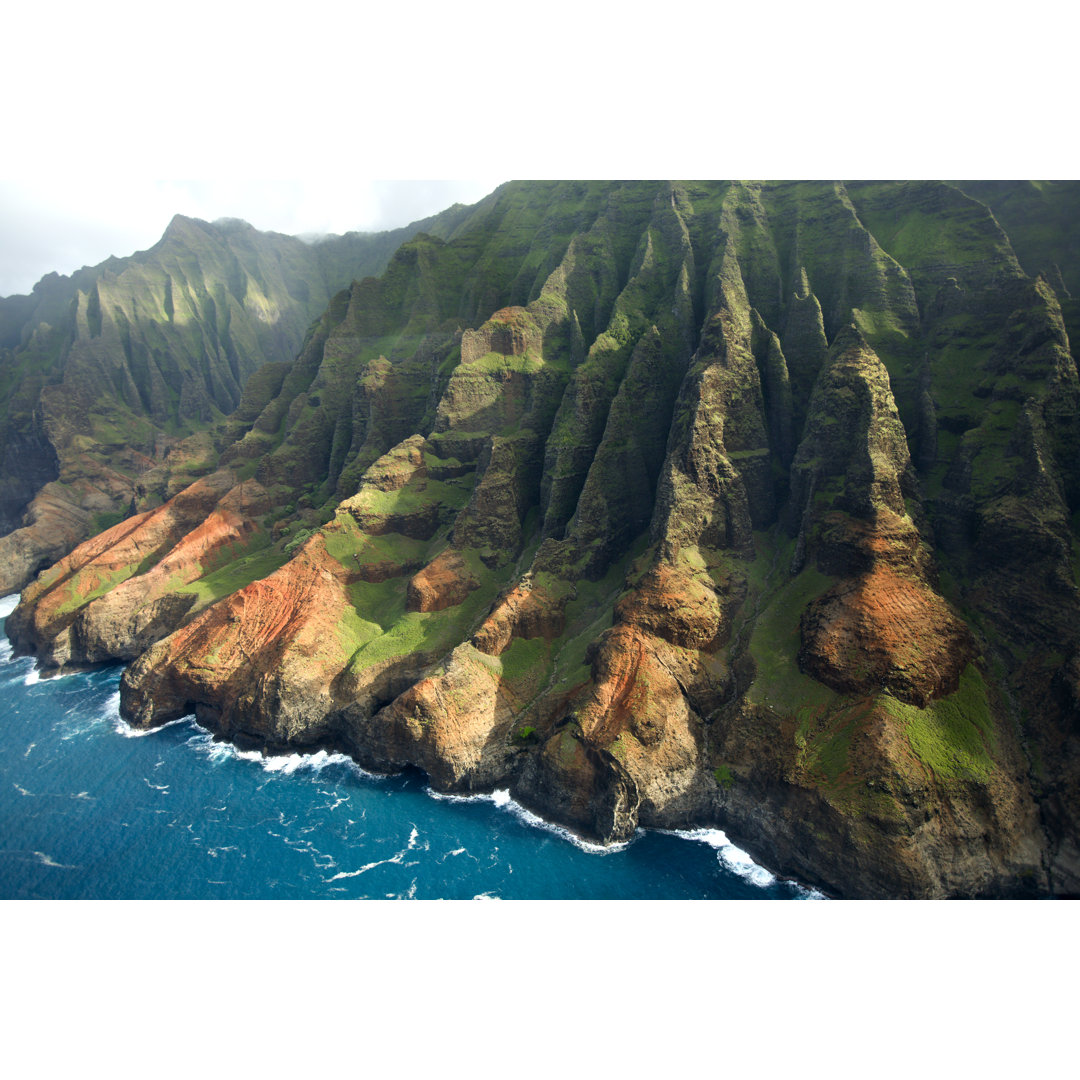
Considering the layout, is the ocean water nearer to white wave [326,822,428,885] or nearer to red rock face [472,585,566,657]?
white wave [326,822,428,885]

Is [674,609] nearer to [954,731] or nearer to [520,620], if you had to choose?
[520,620]

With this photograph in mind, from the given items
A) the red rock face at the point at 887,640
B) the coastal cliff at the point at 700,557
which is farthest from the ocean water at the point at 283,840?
the red rock face at the point at 887,640

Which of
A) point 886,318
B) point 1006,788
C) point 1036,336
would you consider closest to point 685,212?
point 886,318

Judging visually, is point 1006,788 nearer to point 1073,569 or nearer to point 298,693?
point 1073,569

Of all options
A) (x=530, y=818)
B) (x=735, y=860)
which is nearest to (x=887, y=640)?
(x=735, y=860)

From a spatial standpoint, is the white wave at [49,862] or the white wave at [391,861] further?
the white wave at [49,862]

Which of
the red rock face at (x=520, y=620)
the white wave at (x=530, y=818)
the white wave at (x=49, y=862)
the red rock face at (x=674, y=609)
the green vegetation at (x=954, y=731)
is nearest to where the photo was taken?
the green vegetation at (x=954, y=731)

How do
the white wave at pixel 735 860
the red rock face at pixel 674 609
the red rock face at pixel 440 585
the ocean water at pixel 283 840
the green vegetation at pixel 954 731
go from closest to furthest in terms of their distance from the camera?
1. the green vegetation at pixel 954 731
2. the white wave at pixel 735 860
3. the ocean water at pixel 283 840
4. the red rock face at pixel 674 609
5. the red rock face at pixel 440 585

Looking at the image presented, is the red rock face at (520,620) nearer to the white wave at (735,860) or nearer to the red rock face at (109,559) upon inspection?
the white wave at (735,860)
